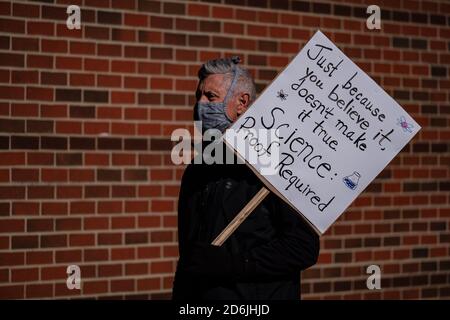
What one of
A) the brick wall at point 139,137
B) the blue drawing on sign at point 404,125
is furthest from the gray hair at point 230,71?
the brick wall at point 139,137

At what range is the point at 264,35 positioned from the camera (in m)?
4.84

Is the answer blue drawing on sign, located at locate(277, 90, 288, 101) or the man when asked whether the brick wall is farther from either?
blue drawing on sign, located at locate(277, 90, 288, 101)

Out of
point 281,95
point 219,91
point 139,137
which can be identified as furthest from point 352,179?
point 139,137

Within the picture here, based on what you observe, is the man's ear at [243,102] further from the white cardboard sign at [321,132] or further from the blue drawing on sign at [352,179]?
the blue drawing on sign at [352,179]

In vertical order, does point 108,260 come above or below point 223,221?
below

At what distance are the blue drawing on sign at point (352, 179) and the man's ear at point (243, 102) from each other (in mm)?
563

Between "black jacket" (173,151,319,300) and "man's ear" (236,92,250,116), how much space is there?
256 millimetres

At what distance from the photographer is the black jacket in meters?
2.68

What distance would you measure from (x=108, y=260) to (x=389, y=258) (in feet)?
7.60

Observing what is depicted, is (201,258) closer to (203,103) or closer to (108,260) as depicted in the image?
(203,103)

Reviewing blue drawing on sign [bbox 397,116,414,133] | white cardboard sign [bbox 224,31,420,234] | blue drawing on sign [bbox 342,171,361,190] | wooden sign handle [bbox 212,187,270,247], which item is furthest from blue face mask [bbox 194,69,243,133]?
blue drawing on sign [bbox 397,116,414,133]

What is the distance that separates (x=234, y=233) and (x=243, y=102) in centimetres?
61

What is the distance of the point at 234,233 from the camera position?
276 cm

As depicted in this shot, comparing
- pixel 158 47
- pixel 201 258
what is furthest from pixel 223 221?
pixel 158 47
